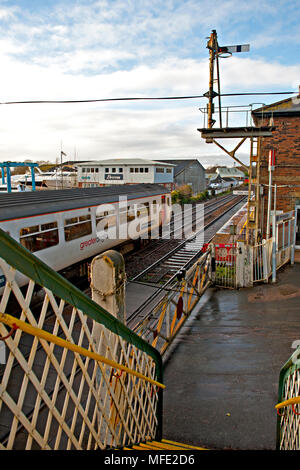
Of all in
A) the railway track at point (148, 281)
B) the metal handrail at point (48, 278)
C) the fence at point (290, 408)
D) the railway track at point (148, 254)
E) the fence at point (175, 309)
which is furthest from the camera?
the railway track at point (148, 254)

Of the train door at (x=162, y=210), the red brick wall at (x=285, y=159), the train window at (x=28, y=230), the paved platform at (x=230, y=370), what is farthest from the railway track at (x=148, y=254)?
the paved platform at (x=230, y=370)

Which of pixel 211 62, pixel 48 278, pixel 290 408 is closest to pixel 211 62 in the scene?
pixel 211 62

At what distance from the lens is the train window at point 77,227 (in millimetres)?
10852

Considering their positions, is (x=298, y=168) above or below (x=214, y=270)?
above

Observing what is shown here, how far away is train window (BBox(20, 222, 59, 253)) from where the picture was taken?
352 inches

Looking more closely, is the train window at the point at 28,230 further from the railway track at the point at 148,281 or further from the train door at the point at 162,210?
the train door at the point at 162,210

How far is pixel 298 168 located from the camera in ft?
42.3

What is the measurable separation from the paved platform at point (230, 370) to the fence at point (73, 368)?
71cm

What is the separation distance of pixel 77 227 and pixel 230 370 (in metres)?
7.62

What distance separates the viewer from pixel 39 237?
948cm
